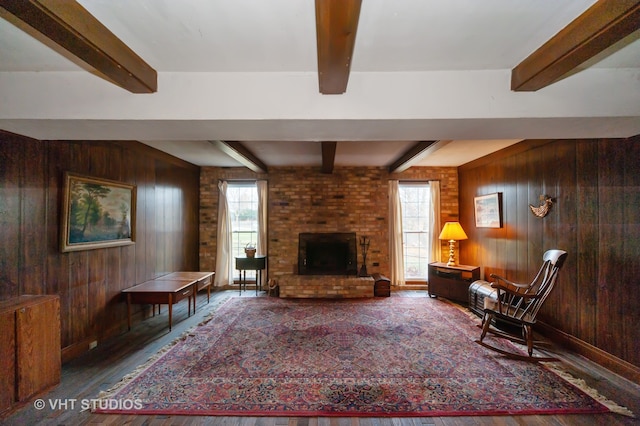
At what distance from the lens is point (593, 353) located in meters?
2.76

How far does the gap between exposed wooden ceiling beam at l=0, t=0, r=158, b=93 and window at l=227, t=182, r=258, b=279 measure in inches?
160

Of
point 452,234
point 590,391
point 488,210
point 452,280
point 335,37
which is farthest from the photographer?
point 452,234

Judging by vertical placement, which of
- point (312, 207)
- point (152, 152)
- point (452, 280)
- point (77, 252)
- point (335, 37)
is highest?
point (152, 152)

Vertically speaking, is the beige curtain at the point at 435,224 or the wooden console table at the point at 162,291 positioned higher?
the beige curtain at the point at 435,224

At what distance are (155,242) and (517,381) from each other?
4.80 meters

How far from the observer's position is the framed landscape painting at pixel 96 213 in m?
2.81

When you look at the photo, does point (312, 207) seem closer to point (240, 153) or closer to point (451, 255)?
point (240, 153)

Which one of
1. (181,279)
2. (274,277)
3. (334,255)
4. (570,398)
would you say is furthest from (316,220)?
(570,398)

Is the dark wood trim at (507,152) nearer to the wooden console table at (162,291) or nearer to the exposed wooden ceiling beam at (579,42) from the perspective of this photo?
the exposed wooden ceiling beam at (579,42)

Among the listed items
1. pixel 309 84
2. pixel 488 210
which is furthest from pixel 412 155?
pixel 309 84

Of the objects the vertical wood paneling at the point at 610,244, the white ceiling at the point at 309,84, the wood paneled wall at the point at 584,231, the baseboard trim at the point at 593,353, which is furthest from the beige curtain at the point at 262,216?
the vertical wood paneling at the point at 610,244

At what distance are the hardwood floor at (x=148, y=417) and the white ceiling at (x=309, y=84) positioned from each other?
6.99 feet

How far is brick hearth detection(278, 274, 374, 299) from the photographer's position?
5.09 meters
